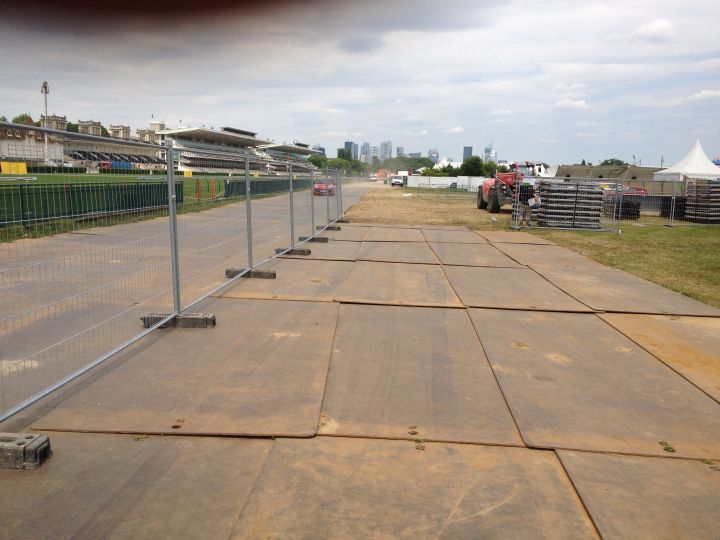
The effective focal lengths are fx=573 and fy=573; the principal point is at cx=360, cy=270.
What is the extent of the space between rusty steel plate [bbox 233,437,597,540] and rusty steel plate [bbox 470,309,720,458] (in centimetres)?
50

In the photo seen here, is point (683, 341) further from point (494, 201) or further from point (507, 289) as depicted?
point (494, 201)

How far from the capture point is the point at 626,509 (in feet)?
10.0

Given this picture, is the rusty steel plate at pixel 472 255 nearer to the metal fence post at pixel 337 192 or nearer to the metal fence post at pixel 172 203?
the metal fence post at pixel 337 192

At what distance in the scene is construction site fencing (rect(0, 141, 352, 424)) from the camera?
4.55m

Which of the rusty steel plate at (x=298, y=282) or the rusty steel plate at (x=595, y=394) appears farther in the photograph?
the rusty steel plate at (x=298, y=282)

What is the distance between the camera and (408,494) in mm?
3121

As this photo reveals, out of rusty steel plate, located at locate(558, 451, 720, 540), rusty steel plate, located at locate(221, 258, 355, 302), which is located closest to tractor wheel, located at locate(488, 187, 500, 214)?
rusty steel plate, located at locate(221, 258, 355, 302)

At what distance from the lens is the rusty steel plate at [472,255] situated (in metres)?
11.8

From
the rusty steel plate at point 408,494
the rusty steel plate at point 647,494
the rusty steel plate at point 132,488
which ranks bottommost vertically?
the rusty steel plate at point 647,494

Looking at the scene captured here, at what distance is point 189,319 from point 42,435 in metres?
2.82

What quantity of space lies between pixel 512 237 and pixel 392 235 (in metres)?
3.72

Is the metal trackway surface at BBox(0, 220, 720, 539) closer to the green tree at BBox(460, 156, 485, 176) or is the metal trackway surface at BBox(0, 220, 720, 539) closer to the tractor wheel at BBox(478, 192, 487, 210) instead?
the tractor wheel at BBox(478, 192, 487, 210)

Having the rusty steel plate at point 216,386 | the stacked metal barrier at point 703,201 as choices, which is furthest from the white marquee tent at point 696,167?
the rusty steel plate at point 216,386

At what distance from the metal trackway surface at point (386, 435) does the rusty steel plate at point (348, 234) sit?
9232 mm
